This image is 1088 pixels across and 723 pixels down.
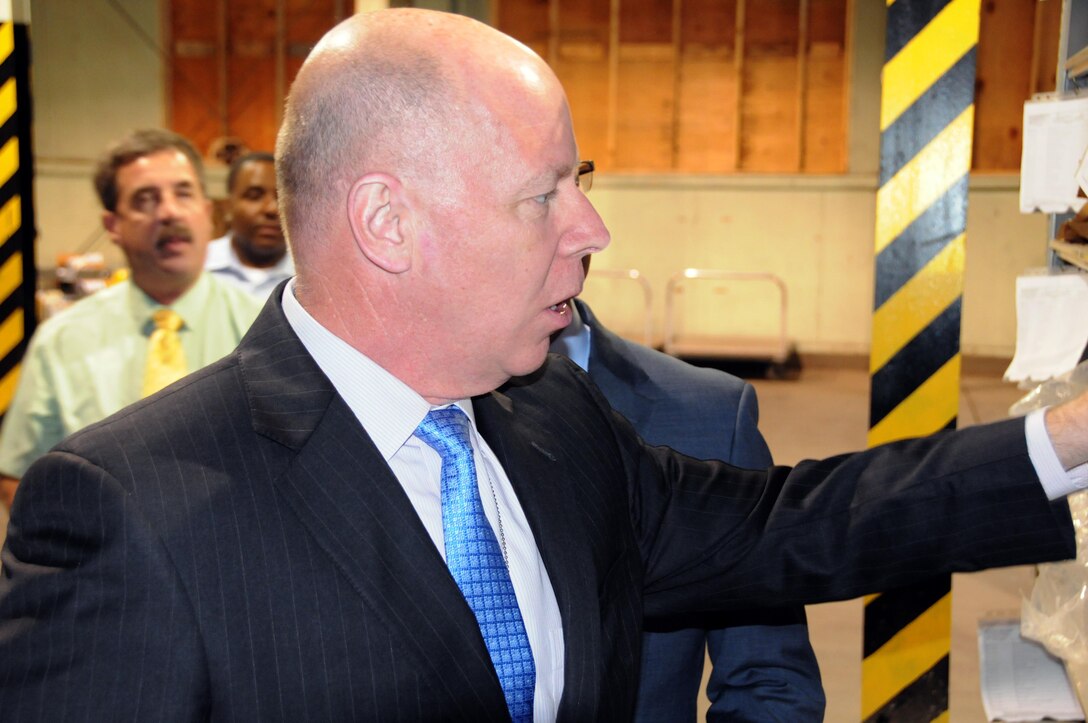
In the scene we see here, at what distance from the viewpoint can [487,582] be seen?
1330 mm

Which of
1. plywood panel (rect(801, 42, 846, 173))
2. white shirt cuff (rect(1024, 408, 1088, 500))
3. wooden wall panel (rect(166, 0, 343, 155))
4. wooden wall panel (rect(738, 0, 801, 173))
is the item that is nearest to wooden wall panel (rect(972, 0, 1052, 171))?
plywood panel (rect(801, 42, 846, 173))

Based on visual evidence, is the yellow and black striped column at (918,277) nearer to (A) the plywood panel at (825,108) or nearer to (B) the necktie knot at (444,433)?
(B) the necktie knot at (444,433)

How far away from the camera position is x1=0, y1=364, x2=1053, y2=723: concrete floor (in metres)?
4.39

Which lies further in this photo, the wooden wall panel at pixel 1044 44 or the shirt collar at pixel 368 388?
the wooden wall panel at pixel 1044 44

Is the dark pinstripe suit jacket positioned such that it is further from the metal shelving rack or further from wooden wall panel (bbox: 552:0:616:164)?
wooden wall panel (bbox: 552:0:616:164)

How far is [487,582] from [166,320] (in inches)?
81.2

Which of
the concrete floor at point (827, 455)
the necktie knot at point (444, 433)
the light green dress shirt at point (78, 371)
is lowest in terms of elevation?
the concrete floor at point (827, 455)

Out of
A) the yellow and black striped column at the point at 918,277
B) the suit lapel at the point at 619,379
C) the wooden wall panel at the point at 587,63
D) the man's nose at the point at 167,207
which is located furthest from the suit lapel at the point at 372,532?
the wooden wall panel at the point at 587,63

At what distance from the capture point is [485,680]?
125 centimetres

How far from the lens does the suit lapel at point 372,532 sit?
1.24 metres

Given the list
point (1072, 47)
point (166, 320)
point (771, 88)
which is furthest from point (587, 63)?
point (1072, 47)

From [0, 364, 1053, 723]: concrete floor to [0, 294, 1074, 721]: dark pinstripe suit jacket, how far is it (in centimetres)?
116

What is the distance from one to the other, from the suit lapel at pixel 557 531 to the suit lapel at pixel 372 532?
0.43 feet

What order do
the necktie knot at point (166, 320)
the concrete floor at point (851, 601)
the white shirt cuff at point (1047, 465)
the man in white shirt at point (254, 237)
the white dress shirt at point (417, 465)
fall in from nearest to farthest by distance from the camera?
the white dress shirt at point (417, 465), the white shirt cuff at point (1047, 465), the necktie knot at point (166, 320), the concrete floor at point (851, 601), the man in white shirt at point (254, 237)
